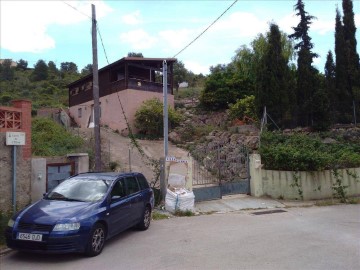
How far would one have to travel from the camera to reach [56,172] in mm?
10992

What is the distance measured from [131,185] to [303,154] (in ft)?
28.1

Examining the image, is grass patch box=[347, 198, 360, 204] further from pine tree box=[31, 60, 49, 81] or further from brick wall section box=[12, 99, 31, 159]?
pine tree box=[31, 60, 49, 81]

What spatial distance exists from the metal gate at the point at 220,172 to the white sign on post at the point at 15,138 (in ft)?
22.5

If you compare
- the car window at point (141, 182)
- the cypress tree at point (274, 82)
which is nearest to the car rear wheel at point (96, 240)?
the car window at point (141, 182)

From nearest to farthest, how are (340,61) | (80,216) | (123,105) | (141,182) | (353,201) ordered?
(80,216), (141,182), (353,201), (340,61), (123,105)

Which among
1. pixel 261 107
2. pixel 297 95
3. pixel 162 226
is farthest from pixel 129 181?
pixel 297 95

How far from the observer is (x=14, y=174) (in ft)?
30.7

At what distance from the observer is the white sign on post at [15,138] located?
9.27 metres

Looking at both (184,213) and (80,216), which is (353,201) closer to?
(184,213)

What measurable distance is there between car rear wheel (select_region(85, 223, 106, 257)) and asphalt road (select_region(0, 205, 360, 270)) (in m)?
0.14

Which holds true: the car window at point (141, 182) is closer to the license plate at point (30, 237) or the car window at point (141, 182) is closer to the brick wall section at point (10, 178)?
the brick wall section at point (10, 178)

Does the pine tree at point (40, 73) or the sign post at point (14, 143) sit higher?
the pine tree at point (40, 73)

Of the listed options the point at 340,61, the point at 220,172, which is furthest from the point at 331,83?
the point at 220,172

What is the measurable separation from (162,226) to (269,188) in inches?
263
